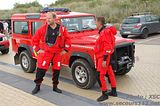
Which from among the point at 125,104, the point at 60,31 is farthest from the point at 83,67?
the point at 125,104

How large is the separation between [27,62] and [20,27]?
3.84 feet

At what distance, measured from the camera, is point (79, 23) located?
327 inches

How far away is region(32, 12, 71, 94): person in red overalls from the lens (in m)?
6.73

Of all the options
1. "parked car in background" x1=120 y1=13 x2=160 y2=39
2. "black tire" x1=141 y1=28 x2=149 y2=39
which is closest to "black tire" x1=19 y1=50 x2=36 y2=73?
"parked car in background" x1=120 y1=13 x2=160 y2=39

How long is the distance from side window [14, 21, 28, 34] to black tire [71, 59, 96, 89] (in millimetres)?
2558

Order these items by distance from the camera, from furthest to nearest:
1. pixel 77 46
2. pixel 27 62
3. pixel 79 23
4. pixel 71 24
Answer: pixel 27 62 → pixel 79 23 → pixel 71 24 → pixel 77 46

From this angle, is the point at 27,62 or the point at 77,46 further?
the point at 27,62

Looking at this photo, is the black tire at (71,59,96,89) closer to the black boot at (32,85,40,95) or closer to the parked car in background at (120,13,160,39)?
the black boot at (32,85,40,95)

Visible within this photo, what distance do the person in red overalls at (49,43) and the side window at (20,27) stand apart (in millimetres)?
2411

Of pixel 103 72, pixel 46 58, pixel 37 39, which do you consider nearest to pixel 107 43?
pixel 103 72

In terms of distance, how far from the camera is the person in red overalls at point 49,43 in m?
6.73

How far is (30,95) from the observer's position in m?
6.88

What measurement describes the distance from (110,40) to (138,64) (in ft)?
13.6

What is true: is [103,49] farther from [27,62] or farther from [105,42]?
[27,62]
